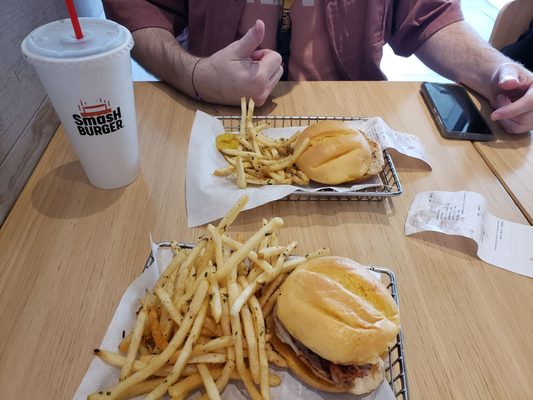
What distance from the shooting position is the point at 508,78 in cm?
149

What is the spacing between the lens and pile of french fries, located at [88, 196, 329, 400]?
71 cm

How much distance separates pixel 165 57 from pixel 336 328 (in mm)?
1346

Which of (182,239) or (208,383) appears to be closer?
(208,383)

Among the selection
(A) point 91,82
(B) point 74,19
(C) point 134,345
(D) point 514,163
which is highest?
(B) point 74,19

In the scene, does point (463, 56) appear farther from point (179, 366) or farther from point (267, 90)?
point (179, 366)

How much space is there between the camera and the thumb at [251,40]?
4.35 ft

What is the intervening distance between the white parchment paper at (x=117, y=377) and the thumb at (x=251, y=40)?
96cm

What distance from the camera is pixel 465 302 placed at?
0.95 metres

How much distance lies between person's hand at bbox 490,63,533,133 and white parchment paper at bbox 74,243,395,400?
3.95 ft

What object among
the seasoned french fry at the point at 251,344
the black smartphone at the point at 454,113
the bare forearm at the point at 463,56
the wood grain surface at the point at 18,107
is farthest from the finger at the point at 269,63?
the seasoned french fry at the point at 251,344

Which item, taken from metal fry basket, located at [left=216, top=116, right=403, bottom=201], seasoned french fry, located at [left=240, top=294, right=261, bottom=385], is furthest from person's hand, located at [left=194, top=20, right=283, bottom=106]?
seasoned french fry, located at [left=240, top=294, right=261, bottom=385]

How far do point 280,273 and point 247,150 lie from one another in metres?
0.55

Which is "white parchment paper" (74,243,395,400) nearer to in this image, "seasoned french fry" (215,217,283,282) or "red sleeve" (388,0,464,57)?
"seasoned french fry" (215,217,283,282)

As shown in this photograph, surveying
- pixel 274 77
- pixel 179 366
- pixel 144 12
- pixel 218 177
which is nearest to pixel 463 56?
pixel 274 77
